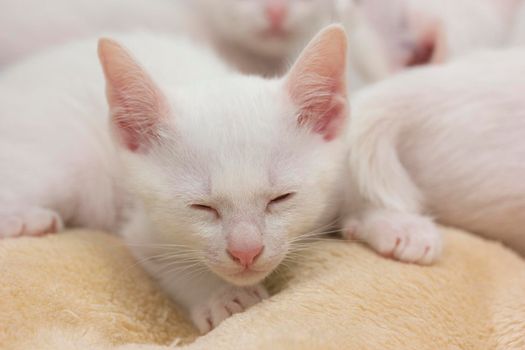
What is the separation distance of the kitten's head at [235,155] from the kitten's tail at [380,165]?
52 mm

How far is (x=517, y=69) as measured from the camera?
1386 millimetres

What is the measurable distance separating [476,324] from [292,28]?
1.31 m

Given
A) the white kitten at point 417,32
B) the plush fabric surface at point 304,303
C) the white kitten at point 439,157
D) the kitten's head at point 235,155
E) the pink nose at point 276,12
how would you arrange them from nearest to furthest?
the plush fabric surface at point 304,303 → the kitten's head at point 235,155 → the white kitten at point 439,157 → the white kitten at point 417,32 → the pink nose at point 276,12

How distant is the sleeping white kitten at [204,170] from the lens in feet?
3.84

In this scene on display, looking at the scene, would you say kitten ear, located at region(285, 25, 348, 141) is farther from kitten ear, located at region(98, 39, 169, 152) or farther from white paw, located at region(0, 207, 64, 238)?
white paw, located at region(0, 207, 64, 238)

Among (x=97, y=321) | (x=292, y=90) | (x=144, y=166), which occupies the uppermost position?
(x=292, y=90)

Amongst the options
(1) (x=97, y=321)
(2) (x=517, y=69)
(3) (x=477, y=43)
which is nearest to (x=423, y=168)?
(2) (x=517, y=69)

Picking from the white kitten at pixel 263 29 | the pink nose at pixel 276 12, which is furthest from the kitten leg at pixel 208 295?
the pink nose at pixel 276 12

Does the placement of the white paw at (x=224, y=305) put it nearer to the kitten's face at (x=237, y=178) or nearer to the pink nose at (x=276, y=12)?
the kitten's face at (x=237, y=178)

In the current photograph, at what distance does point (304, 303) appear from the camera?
1132mm

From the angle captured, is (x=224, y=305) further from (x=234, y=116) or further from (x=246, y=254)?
(x=234, y=116)

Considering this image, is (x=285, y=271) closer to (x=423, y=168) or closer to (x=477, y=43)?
(x=423, y=168)

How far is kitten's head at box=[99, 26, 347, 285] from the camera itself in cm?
116

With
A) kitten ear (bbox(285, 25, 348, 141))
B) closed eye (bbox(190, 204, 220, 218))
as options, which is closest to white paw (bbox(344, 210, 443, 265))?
kitten ear (bbox(285, 25, 348, 141))
